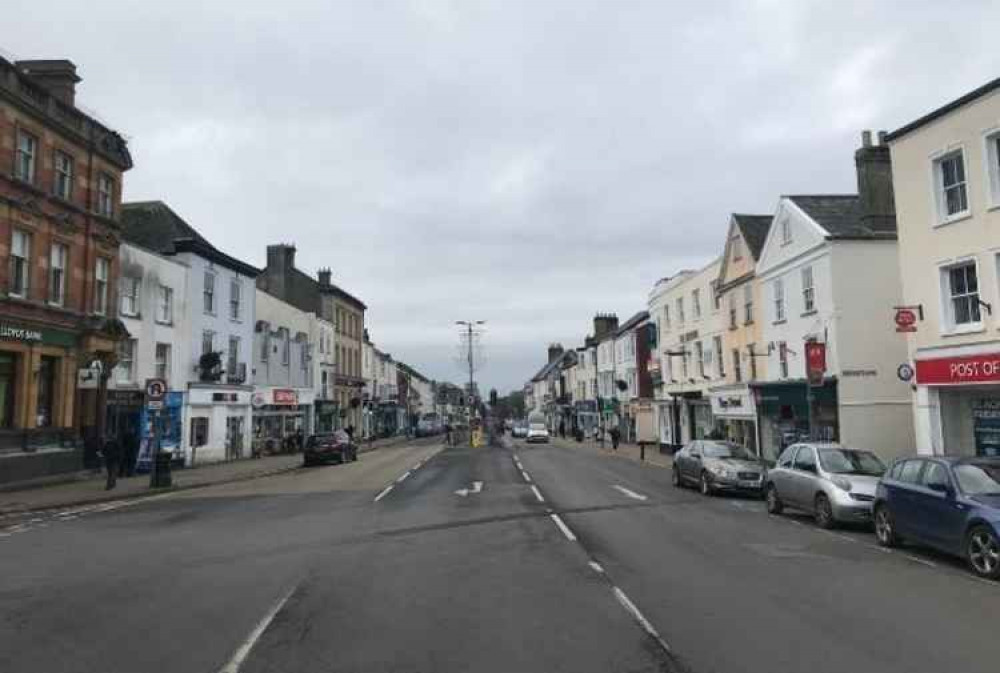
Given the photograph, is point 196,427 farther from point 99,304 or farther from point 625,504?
point 625,504

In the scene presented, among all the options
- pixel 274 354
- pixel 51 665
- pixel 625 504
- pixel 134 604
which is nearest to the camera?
pixel 51 665

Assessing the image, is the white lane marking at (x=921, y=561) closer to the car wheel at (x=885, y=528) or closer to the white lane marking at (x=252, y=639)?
the car wheel at (x=885, y=528)

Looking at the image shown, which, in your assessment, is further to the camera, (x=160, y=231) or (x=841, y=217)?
(x=160, y=231)

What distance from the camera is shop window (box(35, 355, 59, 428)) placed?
24484 millimetres

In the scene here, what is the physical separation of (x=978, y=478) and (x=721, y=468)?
987cm

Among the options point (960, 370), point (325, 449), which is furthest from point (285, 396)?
point (960, 370)

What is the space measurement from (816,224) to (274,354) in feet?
101

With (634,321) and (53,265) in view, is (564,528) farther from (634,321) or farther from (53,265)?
(634,321)

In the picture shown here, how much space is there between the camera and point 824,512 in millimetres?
14836

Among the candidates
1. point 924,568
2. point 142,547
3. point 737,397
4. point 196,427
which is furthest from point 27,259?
point 737,397

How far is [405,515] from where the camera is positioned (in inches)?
632

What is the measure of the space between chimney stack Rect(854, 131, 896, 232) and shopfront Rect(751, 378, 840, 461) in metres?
5.88

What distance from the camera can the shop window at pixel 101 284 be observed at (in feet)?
89.4

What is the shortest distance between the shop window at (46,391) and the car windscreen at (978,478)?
81.5 feet
